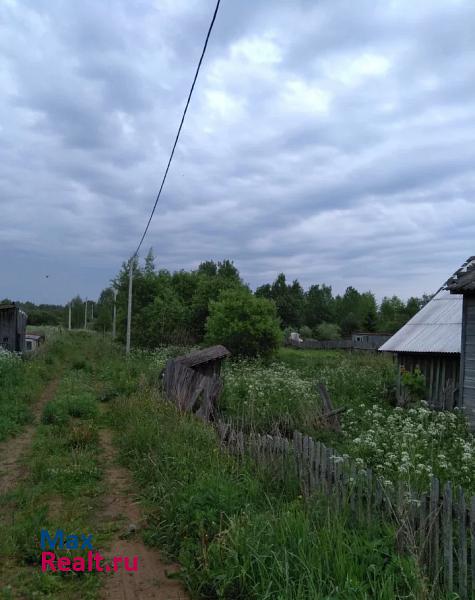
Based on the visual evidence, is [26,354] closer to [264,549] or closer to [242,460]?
[242,460]

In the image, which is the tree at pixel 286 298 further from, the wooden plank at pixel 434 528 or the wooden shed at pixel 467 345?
the wooden plank at pixel 434 528

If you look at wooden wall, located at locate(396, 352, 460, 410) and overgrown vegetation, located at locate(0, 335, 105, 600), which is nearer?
overgrown vegetation, located at locate(0, 335, 105, 600)

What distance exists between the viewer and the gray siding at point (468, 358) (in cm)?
888

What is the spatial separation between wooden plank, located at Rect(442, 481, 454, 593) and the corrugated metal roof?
792 cm

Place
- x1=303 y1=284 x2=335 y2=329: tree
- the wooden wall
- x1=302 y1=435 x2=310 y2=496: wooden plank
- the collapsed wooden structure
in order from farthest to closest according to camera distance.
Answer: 1. x1=303 y1=284 x2=335 y2=329: tree
2. the wooden wall
3. the collapsed wooden structure
4. x1=302 y1=435 x2=310 y2=496: wooden plank

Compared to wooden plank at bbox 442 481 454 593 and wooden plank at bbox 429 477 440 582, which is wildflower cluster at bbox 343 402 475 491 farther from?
wooden plank at bbox 442 481 454 593

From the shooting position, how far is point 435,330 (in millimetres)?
11688

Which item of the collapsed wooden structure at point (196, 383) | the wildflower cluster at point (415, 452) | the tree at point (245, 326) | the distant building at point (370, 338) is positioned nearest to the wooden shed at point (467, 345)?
the wildflower cluster at point (415, 452)

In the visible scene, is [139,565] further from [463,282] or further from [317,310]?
[317,310]

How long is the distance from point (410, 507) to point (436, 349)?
26.3 feet

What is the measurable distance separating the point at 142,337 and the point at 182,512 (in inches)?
961

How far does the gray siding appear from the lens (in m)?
8.88

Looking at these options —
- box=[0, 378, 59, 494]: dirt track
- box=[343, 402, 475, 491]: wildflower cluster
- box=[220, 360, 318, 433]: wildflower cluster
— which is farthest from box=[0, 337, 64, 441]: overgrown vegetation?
box=[343, 402, 475, 491]: wildflower cluster

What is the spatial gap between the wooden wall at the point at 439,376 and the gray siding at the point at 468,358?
1.18 m
